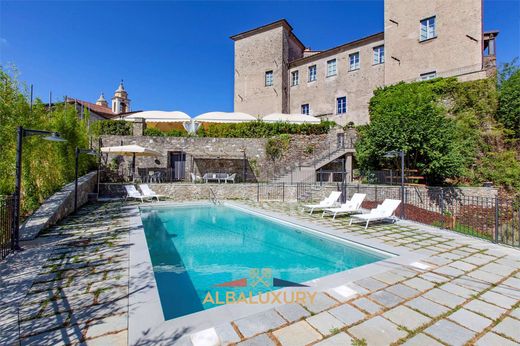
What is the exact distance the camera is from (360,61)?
20.6m

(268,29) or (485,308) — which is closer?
(485,308)

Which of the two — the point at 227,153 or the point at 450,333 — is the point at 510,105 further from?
the point at 450,333

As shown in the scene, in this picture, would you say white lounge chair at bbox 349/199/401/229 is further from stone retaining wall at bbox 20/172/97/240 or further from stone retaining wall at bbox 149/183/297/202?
stone retaining wall at bbox 20/172/97/240

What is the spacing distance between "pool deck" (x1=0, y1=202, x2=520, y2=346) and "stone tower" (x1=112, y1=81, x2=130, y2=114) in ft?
160

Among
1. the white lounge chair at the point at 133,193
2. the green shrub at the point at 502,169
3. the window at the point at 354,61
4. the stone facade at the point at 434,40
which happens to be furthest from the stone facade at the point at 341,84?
the white lounge chair at the point at 133,193

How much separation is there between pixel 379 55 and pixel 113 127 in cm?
2027

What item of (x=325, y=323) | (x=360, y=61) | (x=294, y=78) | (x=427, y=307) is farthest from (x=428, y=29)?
(x=325, y=323)

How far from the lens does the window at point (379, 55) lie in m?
19.6

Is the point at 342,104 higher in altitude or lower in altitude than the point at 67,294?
higher

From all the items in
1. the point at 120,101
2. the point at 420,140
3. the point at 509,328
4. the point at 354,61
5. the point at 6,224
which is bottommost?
the point at 509,328

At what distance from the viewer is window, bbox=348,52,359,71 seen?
2103cm

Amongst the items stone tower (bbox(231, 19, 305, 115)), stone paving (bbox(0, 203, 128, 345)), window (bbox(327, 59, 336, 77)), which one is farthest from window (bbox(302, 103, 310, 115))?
stone paving (bbox(0, 203, 128, 345))

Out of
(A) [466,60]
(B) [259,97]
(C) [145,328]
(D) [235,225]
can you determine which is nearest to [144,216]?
(D) [235,225]

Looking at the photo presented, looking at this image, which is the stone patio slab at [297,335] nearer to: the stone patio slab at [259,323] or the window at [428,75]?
the stone patio slab at [259,323]
